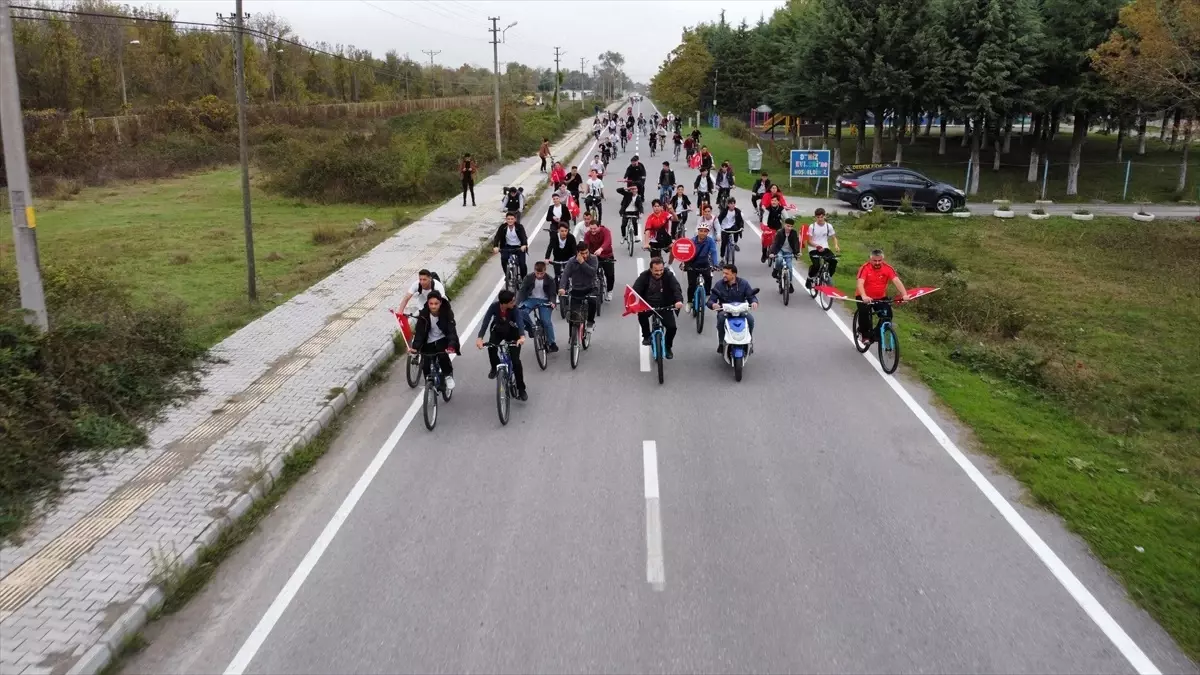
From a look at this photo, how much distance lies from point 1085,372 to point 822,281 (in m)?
4.69

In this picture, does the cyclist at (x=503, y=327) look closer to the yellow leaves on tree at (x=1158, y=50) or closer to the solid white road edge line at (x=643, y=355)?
the solid white road edge line at (x=643, y=355)

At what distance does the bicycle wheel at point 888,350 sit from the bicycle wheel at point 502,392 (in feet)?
17.1

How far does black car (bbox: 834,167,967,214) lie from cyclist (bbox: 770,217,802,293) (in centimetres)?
1512

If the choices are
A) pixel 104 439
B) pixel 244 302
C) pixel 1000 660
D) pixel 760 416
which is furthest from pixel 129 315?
pixel 1000 660

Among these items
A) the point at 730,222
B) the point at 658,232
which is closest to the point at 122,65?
the point at 730,222

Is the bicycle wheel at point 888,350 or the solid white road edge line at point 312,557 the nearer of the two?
the solid white road edge line at point 312,557

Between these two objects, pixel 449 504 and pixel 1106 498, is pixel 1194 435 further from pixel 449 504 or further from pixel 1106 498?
pixel 449 504

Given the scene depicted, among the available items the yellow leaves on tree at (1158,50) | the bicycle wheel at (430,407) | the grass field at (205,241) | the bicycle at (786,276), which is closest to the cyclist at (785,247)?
the bicycle at (786,276)

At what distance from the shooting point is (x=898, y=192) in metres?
29.6

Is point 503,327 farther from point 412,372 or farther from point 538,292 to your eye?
point 412,372

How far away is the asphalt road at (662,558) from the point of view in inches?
221

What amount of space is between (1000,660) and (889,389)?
5738mm

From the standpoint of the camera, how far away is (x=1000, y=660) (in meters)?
5.46

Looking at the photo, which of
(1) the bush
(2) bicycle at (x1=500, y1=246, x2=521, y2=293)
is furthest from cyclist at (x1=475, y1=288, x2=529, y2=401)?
(2) bicycle at (x1=500, y1=246, x2=521, y2=293)
